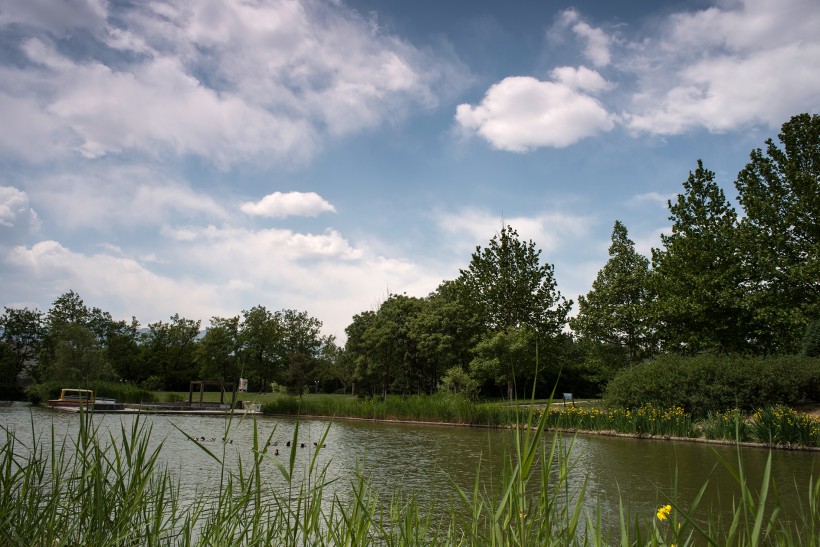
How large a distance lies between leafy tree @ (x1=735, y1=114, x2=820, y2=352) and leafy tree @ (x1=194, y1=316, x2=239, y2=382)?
1518 inches

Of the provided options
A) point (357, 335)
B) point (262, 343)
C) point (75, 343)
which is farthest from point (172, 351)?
point (357, 335)

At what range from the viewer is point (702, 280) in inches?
887

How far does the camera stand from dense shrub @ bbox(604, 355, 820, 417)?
1648 cm

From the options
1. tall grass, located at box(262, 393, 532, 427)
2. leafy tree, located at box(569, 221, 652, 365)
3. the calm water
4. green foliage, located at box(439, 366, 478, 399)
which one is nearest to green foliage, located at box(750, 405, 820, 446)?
the calm water

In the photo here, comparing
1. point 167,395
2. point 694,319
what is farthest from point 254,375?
point 694,319

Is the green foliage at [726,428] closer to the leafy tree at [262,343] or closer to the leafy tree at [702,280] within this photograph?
the leafy tree at [702,280]

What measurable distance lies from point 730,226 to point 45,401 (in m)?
39.5

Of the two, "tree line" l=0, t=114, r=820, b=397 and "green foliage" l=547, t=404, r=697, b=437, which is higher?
"tree line" l=0, t=114, r=820, b=397

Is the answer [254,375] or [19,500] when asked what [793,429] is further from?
[254,375]

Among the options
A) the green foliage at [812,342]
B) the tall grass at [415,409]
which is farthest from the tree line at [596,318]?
the tall grass at [415,409]

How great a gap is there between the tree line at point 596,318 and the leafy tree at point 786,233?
5cm

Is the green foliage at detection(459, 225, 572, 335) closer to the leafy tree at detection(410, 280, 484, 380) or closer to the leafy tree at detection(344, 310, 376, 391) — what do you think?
the leafy tree at detection(410, 280, 484, 380)

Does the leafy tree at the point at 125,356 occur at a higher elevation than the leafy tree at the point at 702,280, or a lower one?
lower

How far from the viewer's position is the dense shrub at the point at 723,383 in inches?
649
